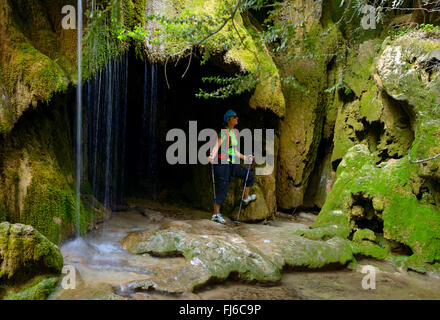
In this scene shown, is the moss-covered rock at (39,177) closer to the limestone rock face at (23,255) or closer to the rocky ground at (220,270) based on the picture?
the rocky ground at (220,270)

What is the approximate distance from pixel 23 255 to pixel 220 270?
78.1 inches

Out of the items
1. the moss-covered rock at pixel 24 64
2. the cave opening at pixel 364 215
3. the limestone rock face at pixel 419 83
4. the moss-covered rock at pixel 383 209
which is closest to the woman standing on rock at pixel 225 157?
the moss-covered rock at pixel 383 209

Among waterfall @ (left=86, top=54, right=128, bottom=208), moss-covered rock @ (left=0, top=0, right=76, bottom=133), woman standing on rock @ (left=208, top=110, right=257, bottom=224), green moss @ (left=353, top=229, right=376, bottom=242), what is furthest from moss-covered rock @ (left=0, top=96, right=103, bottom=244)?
green moss @ (left=353, top=229, right=376, bottom=242)

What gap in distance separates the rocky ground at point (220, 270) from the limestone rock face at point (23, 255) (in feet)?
1.03

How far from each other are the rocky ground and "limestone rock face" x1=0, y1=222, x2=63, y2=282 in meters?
0.32

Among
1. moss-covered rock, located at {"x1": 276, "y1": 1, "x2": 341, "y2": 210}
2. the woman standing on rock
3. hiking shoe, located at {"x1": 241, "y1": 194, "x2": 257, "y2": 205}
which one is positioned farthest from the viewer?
moss-covered rock, located at {"x1": 276, "y1": 1, "x2": 341, "y2": 210}

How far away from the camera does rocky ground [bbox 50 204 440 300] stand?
3520 millimetres

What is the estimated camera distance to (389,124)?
649 centimetres

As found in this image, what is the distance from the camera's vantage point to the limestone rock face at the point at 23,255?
3074 millimetres

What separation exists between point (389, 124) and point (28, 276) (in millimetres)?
6192

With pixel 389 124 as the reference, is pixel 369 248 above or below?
below

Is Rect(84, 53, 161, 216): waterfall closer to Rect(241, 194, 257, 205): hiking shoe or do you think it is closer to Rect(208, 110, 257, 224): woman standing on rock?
Rect(208, 110, 257, 224): woman standing on rock

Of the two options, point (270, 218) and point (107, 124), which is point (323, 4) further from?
point (107, 124)

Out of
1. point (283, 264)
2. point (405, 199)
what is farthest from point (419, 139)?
point (283, 264)
